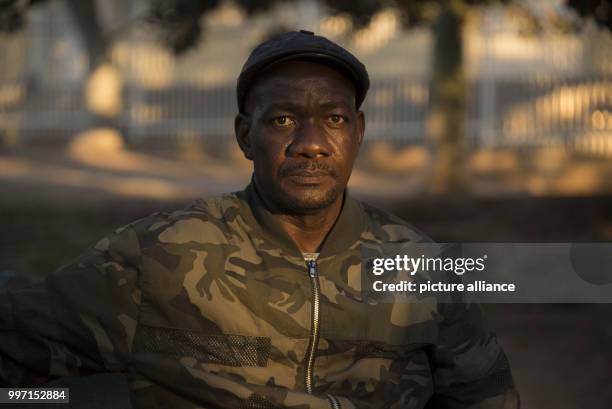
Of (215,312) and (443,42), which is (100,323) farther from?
(443,42)

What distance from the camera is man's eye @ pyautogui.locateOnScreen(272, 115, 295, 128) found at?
2938mm

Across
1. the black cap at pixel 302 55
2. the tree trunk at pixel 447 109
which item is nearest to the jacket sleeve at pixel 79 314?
the black cap at pixel 302 55

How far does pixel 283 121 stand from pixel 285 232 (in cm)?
28

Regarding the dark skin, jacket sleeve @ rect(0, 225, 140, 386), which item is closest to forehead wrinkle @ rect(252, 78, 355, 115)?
the dark skin

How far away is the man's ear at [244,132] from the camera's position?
10.1 feet

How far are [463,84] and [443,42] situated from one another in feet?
1.68

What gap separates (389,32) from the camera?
23.3 metres

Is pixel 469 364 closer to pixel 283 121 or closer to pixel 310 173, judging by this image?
pixel 310 173

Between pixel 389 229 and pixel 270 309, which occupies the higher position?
pixel 389 229

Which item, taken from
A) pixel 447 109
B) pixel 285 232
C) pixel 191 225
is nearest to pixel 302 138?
pixel 285 232

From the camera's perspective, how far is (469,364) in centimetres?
293

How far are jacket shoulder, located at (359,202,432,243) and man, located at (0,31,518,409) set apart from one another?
10cm

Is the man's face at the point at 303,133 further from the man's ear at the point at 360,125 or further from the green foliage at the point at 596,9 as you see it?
the green foliage at the point at 596,9

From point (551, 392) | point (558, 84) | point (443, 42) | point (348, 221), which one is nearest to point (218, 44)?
point (558, 84)
